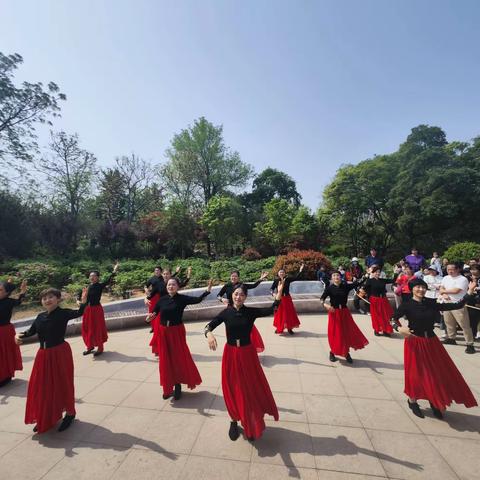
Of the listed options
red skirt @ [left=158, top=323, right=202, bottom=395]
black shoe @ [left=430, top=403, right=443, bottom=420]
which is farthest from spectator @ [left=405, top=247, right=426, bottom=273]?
red skirt @ [left=158, top=323, right=202, bottom=395]

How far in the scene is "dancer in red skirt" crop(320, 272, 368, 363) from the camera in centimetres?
583

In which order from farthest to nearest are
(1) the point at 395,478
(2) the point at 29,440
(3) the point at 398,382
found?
(3) the point at 398,382 → (2) the point at 29,440 → (1) the point at 395,478

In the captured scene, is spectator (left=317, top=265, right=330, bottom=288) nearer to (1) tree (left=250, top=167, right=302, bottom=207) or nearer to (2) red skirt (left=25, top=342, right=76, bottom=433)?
(2) red skirt (left=25, top=342, right=76, bottom=433)

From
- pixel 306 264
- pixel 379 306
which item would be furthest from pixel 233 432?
pixel 306 264

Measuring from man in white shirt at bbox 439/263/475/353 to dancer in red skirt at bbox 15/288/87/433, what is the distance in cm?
744

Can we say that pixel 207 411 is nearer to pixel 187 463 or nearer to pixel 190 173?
pixel 187 463

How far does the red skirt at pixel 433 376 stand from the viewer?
12.2 ft

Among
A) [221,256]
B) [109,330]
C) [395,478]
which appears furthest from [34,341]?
[221,256]

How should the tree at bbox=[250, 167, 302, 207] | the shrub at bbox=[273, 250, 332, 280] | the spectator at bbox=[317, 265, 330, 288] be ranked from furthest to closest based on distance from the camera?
the tree at bbox=[250, 167, 302, 207] < the shrub at bbox=[273, 250, 332, 280] < the spectator at bbox=[317, 265, 330, 288]

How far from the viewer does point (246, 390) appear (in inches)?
136

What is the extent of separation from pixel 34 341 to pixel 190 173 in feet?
88.5

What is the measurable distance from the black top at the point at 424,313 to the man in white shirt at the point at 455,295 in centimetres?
257

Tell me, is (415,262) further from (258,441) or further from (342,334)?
(258,441)

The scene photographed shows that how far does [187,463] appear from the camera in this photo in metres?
3.11
